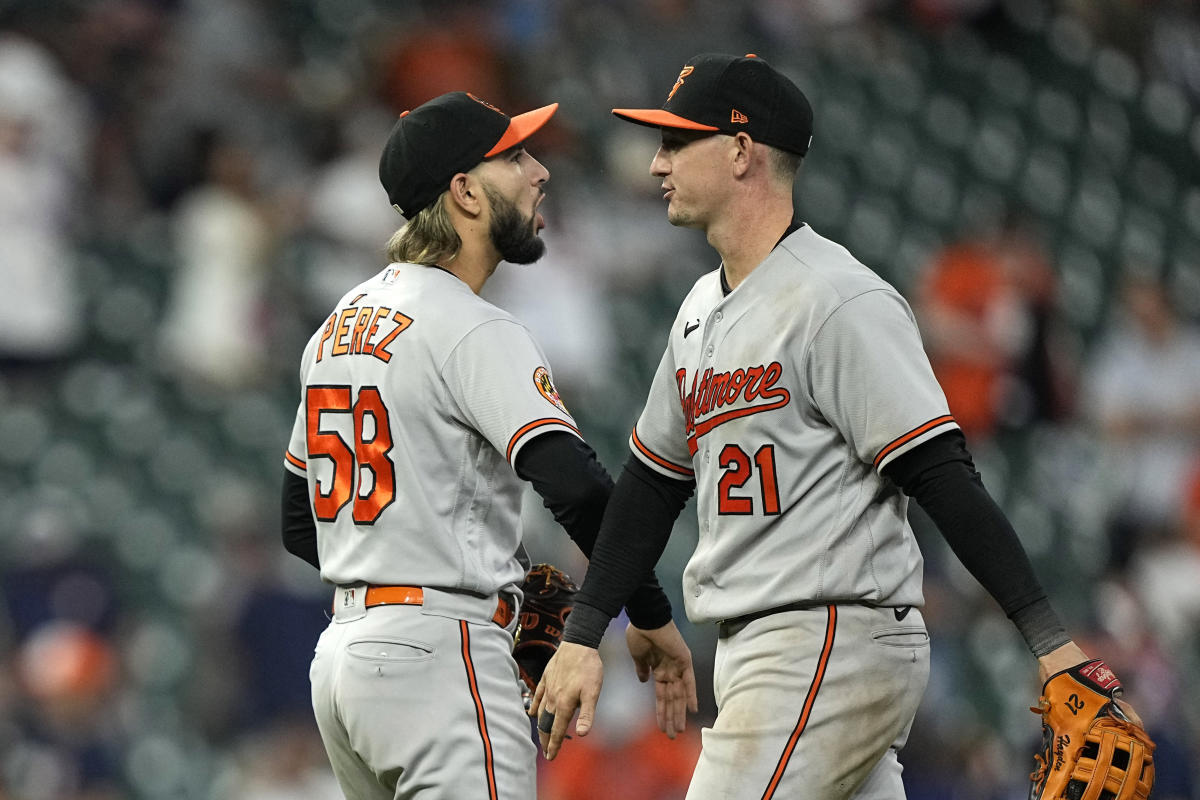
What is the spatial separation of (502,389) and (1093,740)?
4.00 ft

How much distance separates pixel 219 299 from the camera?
729 centimetres

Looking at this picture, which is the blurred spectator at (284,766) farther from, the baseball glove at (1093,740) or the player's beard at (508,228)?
the baseball glove at (1093,740)

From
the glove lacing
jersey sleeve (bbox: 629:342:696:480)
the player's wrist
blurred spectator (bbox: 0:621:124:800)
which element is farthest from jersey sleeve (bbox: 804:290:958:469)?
blurred spectator (bbox: 0:621:124:800)

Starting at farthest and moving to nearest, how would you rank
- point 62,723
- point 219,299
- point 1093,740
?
point 219,299 < point 62,723 < point 1093,740

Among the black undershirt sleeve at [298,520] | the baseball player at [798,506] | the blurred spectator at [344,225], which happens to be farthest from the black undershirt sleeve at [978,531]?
the blurred spectator at [344,225]

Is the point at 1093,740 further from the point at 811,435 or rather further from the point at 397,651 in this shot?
the point at 397,651

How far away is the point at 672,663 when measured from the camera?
328 centimetres

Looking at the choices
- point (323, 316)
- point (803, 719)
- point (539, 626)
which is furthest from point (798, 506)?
point (323, 316)

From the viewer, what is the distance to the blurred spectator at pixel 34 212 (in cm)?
706

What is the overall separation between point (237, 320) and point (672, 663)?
177 inches

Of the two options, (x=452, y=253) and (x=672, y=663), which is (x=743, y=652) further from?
(x=452, y=253)

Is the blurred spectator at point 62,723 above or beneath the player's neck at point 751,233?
beneath

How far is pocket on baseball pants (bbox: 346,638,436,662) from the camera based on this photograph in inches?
117

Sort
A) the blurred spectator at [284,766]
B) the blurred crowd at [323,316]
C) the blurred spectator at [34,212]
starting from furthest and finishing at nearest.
A: the blurred spectator at [34,212] → the blurred crowd at [323,316] → the blurred spectator at [284,766]
